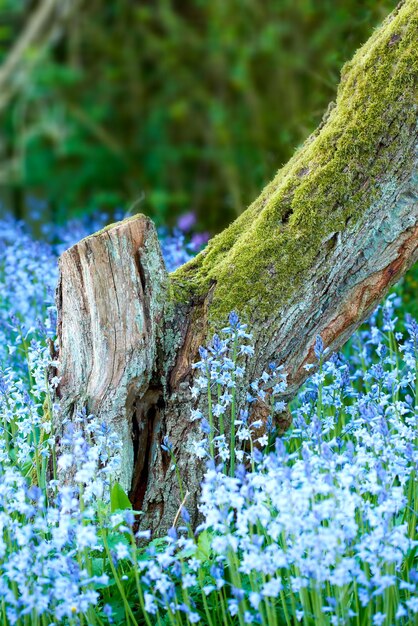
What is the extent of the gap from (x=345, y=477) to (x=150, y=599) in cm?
61

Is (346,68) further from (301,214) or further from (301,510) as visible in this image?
(301,510)

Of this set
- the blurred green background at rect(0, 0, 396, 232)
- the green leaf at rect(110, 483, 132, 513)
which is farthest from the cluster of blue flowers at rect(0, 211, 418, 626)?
the blurred green background at rect(0, 0, 396, 232)

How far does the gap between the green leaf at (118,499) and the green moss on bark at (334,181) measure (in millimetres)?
769

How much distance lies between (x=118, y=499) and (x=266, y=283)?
1.01 meters

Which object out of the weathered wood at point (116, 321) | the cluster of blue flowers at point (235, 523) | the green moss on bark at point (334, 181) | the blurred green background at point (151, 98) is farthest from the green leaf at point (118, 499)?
the blurred green background at point (151, 98)

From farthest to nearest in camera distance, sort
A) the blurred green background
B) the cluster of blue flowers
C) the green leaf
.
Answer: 1. the blurred green background
2. the green leaf
3. the cluster of blue flowers

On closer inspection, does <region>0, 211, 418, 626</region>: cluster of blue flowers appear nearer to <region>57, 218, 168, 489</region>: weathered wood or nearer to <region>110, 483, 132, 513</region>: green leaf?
<region>110, 483, 132, 513</region>: green leaf

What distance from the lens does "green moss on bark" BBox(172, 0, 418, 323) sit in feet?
11.6

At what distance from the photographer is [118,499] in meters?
3.25

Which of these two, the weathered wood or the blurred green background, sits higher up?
the blurred green background

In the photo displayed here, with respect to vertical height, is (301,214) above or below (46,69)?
below

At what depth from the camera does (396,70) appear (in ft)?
11.6

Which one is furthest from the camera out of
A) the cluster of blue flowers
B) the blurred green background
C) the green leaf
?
the blurred green background

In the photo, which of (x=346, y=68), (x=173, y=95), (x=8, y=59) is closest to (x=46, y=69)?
(x=8, y=59)
